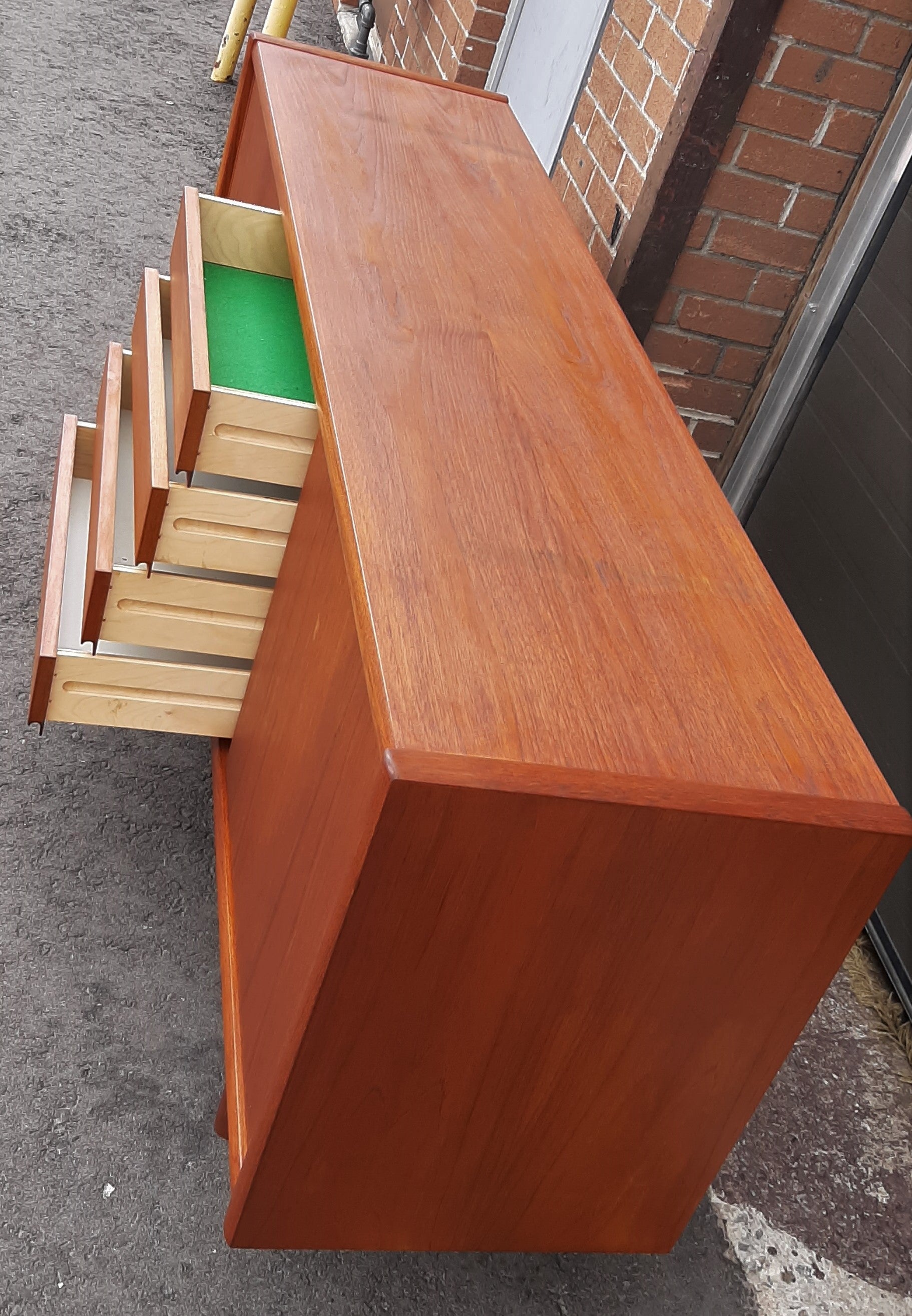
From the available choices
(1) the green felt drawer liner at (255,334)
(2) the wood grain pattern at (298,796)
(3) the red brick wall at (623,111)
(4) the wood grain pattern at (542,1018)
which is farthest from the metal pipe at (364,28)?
(4) the wood grain pattern at (542,1018)

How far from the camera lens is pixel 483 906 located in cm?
107

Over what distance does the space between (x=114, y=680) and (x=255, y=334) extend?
1.80 feet

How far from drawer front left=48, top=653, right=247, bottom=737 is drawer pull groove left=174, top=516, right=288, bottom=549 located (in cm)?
24

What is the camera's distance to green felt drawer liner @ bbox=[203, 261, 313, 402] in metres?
1.67

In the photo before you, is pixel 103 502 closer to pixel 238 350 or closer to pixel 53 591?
pixel 53 591

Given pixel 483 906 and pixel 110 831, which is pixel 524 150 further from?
pixel 483 906

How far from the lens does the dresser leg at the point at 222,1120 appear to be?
1.50m

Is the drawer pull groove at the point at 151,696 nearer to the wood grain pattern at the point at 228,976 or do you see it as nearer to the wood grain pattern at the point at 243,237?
the wood grain pattern at the point at 228,976

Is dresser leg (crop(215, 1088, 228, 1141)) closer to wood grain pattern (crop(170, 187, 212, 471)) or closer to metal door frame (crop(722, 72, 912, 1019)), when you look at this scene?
wood grain pattern (crop(170, 187, 212, 471))

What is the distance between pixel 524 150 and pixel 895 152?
73cm

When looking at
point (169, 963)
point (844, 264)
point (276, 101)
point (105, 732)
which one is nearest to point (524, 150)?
point (276, 101)

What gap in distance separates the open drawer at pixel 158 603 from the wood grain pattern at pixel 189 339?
0.18 meters

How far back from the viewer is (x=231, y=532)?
5.35 ft

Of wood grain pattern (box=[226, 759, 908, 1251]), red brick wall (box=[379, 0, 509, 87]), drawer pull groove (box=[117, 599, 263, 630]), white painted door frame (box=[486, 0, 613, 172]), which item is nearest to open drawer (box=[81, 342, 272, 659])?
drawer pull groove (box=[117, 599, 263, 630])
